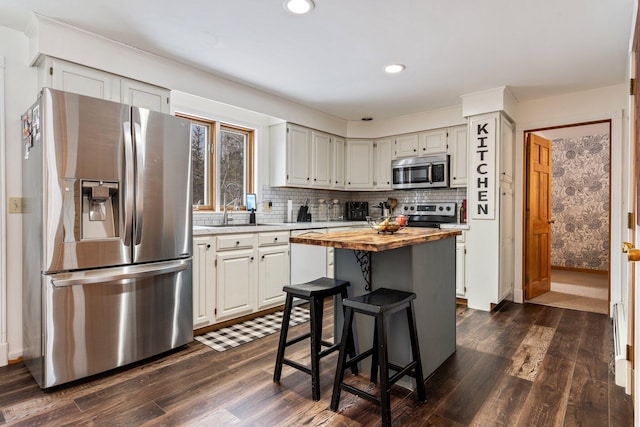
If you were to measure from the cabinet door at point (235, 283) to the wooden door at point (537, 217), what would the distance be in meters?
3.24

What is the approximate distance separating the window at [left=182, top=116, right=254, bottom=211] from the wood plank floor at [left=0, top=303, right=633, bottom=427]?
1.68m

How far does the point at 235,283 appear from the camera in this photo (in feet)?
10.9

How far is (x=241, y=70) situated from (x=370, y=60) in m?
1.17

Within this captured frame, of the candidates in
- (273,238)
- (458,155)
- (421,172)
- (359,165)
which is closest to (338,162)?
(359,165)

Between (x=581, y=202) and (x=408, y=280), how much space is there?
5.49 metres

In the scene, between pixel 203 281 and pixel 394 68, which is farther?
pixel 394 68

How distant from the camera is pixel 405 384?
2191 mm

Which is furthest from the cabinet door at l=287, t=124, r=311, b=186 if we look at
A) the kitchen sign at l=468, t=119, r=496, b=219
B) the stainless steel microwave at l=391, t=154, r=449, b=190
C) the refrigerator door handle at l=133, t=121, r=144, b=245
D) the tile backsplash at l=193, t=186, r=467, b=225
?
the refrigerator door handle at l=133, t=121, r=144, b=245

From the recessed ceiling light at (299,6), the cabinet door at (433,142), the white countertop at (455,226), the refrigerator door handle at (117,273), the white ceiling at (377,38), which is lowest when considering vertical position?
the refrigerator door handle at (117,273)

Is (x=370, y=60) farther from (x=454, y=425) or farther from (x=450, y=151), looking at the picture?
(x=454, y=425)

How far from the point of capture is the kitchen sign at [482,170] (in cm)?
380

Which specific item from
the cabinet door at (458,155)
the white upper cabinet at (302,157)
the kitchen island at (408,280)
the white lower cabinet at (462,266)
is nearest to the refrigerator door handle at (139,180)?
the kitchen island at (408,280)

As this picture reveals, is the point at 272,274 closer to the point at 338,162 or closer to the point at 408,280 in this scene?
the point at 408,280

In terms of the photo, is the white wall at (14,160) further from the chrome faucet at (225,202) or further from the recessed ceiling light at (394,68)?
the recessed ceiling light at (394,68)
